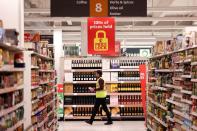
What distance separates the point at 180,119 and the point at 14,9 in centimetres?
384

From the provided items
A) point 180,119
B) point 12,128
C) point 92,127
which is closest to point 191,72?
point 180,119

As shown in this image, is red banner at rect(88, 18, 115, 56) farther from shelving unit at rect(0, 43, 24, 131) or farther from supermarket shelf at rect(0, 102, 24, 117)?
supermarket shelf at rect(0, 102, 24, 117)

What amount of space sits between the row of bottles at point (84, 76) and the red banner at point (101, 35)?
1.29 m

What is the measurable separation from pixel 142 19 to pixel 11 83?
12.2m

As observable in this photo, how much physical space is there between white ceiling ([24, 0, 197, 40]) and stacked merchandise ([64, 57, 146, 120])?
7.23 feet

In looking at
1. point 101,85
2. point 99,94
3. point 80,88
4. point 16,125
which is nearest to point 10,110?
point 16,125

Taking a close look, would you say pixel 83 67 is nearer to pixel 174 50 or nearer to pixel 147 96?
pixel 147 96

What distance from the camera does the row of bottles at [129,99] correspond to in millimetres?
15281

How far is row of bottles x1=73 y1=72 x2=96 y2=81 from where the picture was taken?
50.0 feet

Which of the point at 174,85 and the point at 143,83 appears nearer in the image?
the point at 174,85

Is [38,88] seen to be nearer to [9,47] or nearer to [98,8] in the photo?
[98,8]

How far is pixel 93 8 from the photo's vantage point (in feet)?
31.8

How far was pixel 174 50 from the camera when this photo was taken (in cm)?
876

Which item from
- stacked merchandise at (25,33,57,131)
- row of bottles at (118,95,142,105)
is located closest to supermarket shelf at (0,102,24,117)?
stacked merchandise at (25,33,57,131)
